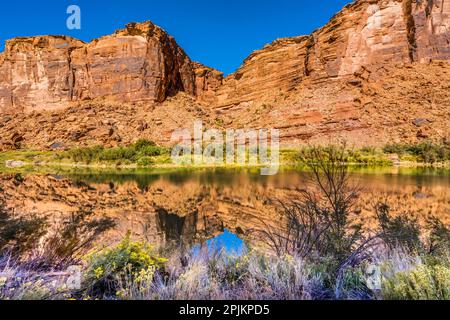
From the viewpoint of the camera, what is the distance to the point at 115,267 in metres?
3.37

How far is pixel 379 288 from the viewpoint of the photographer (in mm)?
3061

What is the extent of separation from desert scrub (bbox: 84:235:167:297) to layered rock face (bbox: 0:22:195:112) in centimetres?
6960

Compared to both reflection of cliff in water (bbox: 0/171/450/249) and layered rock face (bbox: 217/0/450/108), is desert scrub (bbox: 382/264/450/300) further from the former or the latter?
layered rock face (bbox: 217/0/450/108)

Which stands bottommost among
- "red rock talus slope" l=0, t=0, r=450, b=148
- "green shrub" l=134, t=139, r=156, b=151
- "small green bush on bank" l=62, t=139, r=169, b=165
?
"small green bush on bank" l=62, t=139, r=169, b=165

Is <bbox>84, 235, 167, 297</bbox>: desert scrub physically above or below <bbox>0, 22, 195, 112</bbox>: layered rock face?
below

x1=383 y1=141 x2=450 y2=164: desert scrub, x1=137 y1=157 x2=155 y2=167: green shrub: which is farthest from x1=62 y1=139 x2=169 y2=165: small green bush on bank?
x1=383 y1=141 x2=450 y2=164: desert scrub

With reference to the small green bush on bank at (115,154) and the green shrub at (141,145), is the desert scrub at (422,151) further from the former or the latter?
the green shrub at (141,145)

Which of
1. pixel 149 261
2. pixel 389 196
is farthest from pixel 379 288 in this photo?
pixel 389 196

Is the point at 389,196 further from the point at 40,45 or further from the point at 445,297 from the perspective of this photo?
the point at 40,45
